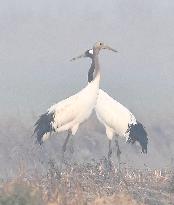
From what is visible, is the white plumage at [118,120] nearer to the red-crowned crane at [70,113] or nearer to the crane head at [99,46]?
the crane head at [99,46]

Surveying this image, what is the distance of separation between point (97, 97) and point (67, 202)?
4895 millimetres

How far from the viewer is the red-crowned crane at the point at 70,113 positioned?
16.6m

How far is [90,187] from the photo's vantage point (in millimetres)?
14797

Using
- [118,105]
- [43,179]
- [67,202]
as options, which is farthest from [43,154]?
[67,202]

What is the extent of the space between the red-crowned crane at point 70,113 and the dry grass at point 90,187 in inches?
41.9

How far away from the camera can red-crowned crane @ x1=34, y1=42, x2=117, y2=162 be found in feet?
54.5

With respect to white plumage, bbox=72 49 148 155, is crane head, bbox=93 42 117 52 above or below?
above

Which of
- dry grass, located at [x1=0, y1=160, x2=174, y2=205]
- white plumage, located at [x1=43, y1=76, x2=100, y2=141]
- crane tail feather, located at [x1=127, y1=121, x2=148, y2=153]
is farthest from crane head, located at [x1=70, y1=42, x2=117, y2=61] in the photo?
dry grass, located at [x1=0, y1=160, x2=174, y2=205]

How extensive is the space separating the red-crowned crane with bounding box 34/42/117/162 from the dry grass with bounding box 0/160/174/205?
41.9 inches

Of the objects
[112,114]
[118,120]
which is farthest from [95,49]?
[118,120]

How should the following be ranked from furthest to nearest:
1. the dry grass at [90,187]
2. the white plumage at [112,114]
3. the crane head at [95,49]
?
the crane head at [95,49]
the white plumage at [112,114]
the dry grass at [90,187]

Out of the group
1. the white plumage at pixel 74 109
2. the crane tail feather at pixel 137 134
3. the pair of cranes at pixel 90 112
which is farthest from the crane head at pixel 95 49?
the crane tail feather at pixel 137 134

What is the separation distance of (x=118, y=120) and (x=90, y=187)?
3.32 metres

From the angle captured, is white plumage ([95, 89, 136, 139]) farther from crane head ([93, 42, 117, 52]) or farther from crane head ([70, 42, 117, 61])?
crane head ([93, 42, 117, 52])
